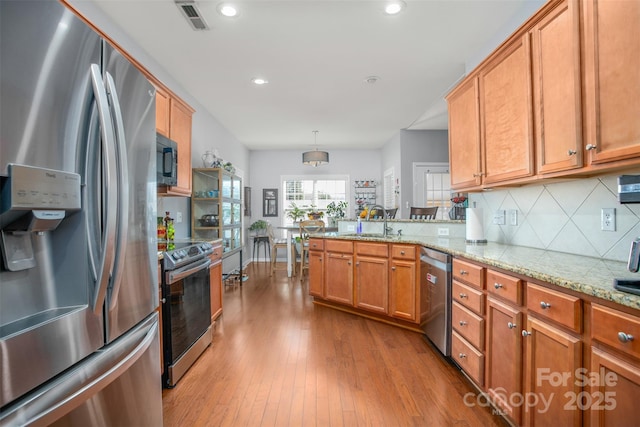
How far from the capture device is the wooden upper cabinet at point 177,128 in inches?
105

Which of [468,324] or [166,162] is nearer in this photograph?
[468,324]

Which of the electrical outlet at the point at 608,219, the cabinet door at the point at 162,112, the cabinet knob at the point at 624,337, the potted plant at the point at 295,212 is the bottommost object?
the cabinet knob at the point at 624,337

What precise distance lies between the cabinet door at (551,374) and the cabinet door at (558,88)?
845mm

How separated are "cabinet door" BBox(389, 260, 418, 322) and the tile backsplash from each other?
80cm

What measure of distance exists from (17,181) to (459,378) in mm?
2510

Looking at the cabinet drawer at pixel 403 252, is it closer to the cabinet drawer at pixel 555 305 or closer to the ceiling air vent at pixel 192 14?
the cabinet drawer at pixel 555 305

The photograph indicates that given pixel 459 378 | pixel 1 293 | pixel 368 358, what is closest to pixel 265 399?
pixel 368 358

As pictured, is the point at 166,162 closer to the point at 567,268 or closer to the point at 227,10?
the point at 227,10

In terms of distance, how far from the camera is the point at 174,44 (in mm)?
2836

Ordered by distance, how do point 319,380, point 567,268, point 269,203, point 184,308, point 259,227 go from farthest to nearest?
point 269,203 < point 259,227 < point 184,308 < point 319,380 < point 567,268

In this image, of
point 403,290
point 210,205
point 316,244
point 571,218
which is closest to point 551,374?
point 571,218

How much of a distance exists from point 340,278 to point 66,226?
2.93m

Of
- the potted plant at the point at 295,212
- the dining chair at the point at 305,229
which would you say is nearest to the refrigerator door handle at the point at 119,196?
the dining chair at the point at 305,229

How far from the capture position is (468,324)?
6.74 feet
